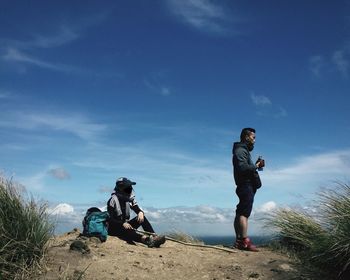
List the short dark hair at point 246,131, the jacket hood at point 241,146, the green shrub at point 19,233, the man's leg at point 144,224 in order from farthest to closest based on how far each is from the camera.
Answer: the man's leg at point 144,224, the short dark hair at point 246,131, the jacket hood at point 241,146, the green shrub at point 19,233

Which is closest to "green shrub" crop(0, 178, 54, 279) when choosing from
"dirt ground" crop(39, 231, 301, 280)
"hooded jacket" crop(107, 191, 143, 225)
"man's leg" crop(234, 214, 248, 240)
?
"dirt ground" crop(39, 231, 301, 280)

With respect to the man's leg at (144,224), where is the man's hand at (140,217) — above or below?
A: above

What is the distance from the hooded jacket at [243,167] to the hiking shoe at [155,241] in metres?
1.81

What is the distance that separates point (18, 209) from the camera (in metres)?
8.27

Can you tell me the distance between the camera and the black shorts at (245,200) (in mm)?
9891

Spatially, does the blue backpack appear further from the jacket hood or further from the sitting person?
the jacket hood

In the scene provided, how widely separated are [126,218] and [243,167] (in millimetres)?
2597

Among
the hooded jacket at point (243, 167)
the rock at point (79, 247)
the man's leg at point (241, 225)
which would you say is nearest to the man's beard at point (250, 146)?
the hooded jacket at point (243, 167)

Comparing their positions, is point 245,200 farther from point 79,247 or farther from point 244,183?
point 79,247

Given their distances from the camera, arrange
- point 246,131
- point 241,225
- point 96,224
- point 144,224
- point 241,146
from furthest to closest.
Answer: point 144,224 < point 246,131 < point 241,146 < point 96,224 < point 241,225

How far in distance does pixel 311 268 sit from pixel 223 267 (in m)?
1.40

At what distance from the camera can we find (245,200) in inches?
390

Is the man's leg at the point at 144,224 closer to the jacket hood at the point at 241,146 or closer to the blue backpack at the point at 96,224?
the blue backpack at the point at 96,224

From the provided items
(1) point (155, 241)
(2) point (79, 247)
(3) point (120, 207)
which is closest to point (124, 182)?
(3) point (120, 207)
